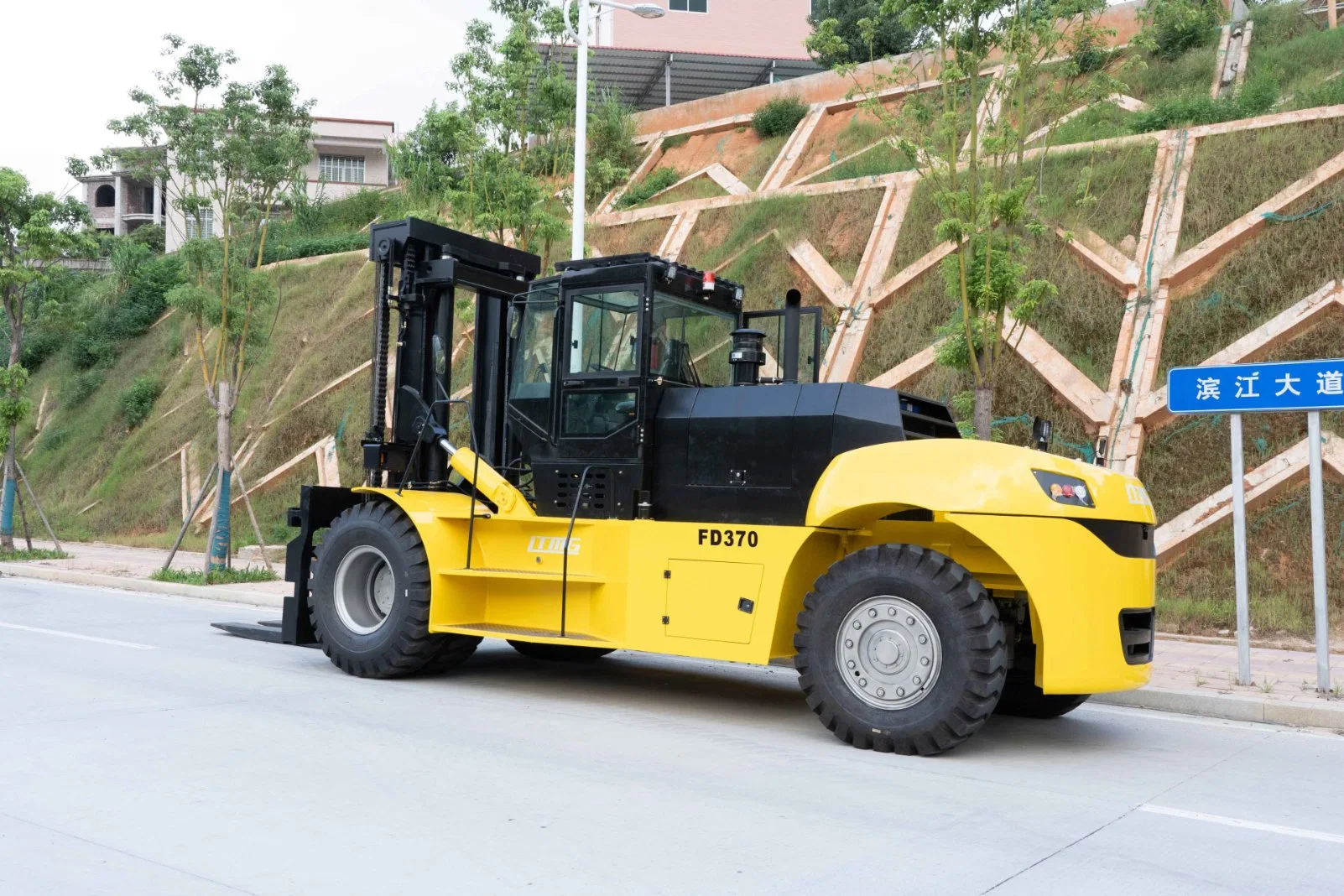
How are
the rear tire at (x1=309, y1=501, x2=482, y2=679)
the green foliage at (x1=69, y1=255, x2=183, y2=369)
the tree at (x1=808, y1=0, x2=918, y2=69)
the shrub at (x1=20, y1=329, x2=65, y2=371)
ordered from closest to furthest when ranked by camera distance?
the rear tire at (x1=309, y1=501, x2=482, y2=679) < the tree at (x1=808, y1=0, x2=918, y2=69) < the green foliage at (x1=69, y1=255, x2=183, y2=369) < the shrub at (x1=20, y1=329, x2=65, y2=371)

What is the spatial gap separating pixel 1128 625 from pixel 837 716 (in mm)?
1819

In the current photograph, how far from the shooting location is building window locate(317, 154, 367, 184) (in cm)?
5850

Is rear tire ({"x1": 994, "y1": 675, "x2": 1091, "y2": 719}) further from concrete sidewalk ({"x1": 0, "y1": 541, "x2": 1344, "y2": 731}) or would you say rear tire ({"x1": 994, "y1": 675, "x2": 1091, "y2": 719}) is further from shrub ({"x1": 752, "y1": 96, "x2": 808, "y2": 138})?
shrub ({"x1": 752, "y1": 96, "x2": 808, "y2": 138})

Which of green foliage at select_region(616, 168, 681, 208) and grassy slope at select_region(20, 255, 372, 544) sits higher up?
green foliage at select_region(616, 168, 681, 208)

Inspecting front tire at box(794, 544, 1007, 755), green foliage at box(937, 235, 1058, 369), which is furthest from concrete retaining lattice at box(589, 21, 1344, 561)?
front tire at box(794, 544, 1007, 755)

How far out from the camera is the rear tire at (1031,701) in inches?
314

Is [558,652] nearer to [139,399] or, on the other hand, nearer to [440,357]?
[440,357]

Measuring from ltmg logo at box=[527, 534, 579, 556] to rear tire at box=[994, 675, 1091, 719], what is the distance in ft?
10.4

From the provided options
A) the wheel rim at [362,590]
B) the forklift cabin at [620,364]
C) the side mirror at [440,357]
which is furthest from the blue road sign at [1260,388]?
the wheel rim at [362,590]

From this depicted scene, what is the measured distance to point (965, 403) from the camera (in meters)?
12.8

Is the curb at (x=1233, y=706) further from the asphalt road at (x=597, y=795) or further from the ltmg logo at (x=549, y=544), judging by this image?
the ltmg logo at (x=549, y=544)

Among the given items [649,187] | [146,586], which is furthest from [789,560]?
[649,187]

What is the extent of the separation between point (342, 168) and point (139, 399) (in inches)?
1188

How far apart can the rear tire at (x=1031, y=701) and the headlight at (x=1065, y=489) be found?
5.57 ft
